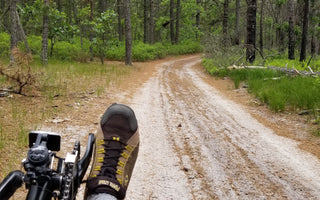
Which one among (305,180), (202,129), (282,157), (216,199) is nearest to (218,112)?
(202,129)

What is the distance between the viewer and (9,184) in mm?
1300

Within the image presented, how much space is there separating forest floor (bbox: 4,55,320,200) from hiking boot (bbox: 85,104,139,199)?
680 mm

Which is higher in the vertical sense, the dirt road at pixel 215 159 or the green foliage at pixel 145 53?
the green foliage at pixel 145 53

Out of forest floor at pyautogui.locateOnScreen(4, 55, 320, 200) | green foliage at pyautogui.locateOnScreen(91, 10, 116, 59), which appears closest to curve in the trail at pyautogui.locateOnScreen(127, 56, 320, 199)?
forest floor at pyautogui.locateOnScreen(4, 55, 320, 200)

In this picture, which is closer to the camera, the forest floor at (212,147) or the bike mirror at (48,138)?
the bike mirror at (48,138)

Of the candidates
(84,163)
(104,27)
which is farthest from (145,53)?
(84,163)

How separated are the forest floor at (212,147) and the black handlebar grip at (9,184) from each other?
1.48 m

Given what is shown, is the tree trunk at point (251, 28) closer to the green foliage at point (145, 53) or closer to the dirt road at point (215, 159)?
the dirt road at point (215, 159)

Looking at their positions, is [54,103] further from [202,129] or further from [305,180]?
[305,180]

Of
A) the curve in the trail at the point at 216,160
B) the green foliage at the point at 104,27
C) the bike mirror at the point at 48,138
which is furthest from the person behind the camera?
the green foliage at the point at 104,27

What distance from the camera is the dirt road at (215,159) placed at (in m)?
2.76

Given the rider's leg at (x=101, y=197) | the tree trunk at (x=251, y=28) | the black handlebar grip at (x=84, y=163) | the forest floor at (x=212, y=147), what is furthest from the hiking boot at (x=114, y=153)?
the tree trunk at (x=251, y=28)

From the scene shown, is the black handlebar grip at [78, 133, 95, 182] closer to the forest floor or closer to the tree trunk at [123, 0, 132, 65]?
the forest floor

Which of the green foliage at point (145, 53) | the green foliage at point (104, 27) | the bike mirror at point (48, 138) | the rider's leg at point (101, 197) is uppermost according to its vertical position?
the green foliage at point (104, 27)
